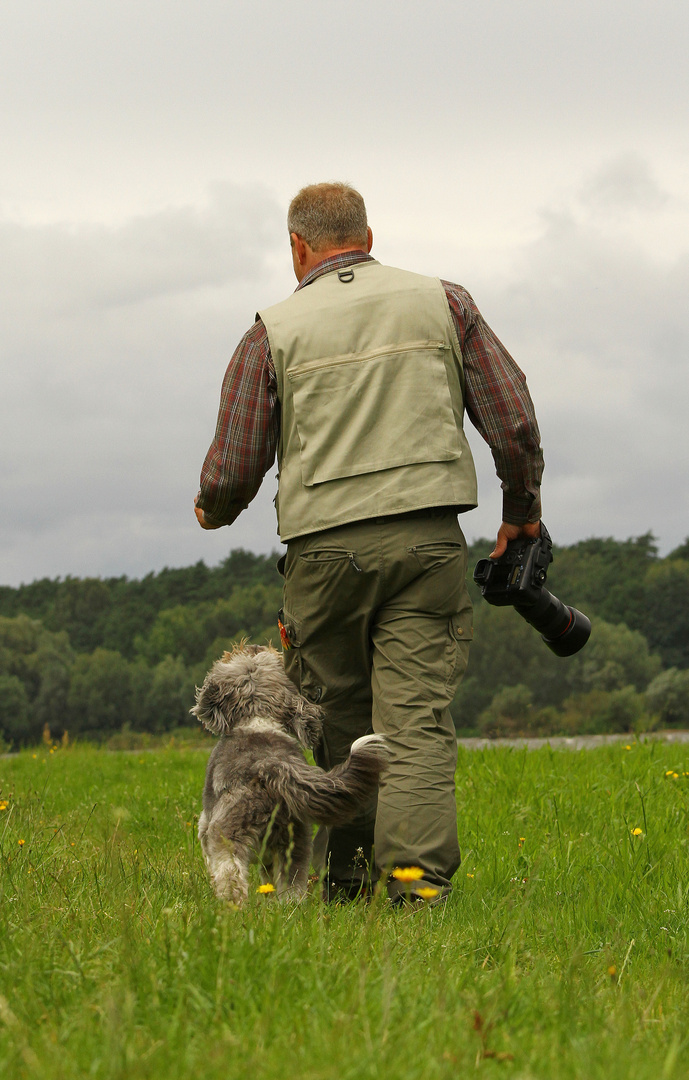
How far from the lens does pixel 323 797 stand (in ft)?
11.4

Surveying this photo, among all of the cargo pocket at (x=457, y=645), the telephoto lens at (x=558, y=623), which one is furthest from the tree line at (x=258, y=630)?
the cargo pocket at (x=457, y=645)

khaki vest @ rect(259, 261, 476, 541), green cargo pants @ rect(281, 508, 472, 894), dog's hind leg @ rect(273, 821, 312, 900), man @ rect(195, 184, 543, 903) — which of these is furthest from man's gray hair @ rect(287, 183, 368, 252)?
dog's hind leg @ rect(273, 821, 312, 900)

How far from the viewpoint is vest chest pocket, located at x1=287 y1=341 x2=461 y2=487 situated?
3902mm

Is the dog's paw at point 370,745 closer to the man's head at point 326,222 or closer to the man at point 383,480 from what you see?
the man at point 383,480

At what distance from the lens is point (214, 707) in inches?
155

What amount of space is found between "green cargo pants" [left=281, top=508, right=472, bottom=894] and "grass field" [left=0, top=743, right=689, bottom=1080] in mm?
386

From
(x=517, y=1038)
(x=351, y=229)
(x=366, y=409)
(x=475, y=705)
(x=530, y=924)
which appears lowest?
(x=475, y=705)

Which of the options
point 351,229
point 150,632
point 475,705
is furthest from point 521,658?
point 351,229

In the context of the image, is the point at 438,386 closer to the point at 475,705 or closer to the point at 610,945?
the point at 610,945

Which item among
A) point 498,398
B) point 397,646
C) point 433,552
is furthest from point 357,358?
point 397,646

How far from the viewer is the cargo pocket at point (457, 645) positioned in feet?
13.3

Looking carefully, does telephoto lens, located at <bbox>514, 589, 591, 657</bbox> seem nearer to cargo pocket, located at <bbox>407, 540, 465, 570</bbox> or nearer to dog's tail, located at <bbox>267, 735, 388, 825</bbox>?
cargo pocket, located at <bbox>407, 540, 465, 570</bbox>

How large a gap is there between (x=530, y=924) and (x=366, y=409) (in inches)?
76.4

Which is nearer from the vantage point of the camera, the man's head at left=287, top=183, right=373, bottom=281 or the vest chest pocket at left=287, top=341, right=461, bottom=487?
the vest chest pocket at left=287, top=341, right=461, bottom=487
